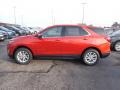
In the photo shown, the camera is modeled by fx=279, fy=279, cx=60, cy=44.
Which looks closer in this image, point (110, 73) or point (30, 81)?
point (30, 81)

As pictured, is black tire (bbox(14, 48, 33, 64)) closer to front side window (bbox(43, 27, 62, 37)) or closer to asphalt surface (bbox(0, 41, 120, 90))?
asphalt surface (bbox(0, 41, 120, 90))

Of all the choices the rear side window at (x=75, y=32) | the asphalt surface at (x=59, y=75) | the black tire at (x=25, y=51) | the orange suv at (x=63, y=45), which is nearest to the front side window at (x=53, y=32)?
the orange suv at (x=63, y=45)

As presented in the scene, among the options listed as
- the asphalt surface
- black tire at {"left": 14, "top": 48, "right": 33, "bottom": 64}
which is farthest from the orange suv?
the asphalt surface

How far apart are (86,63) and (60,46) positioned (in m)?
1.30

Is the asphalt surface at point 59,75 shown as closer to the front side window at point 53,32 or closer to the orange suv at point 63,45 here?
the orange suv at point 63,45

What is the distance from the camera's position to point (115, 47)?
17.7 meters

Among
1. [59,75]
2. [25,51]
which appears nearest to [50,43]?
[25,51]

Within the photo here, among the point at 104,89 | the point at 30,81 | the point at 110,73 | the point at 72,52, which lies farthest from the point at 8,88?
the point at 72,52

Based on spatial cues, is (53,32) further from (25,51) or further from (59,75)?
(59,75)

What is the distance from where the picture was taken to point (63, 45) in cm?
1159

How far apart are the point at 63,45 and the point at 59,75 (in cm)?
250

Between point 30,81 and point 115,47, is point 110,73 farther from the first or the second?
point 115,47

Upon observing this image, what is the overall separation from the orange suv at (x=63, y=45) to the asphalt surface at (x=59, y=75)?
389 mm

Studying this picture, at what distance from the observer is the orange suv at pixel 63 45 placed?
456 inches
